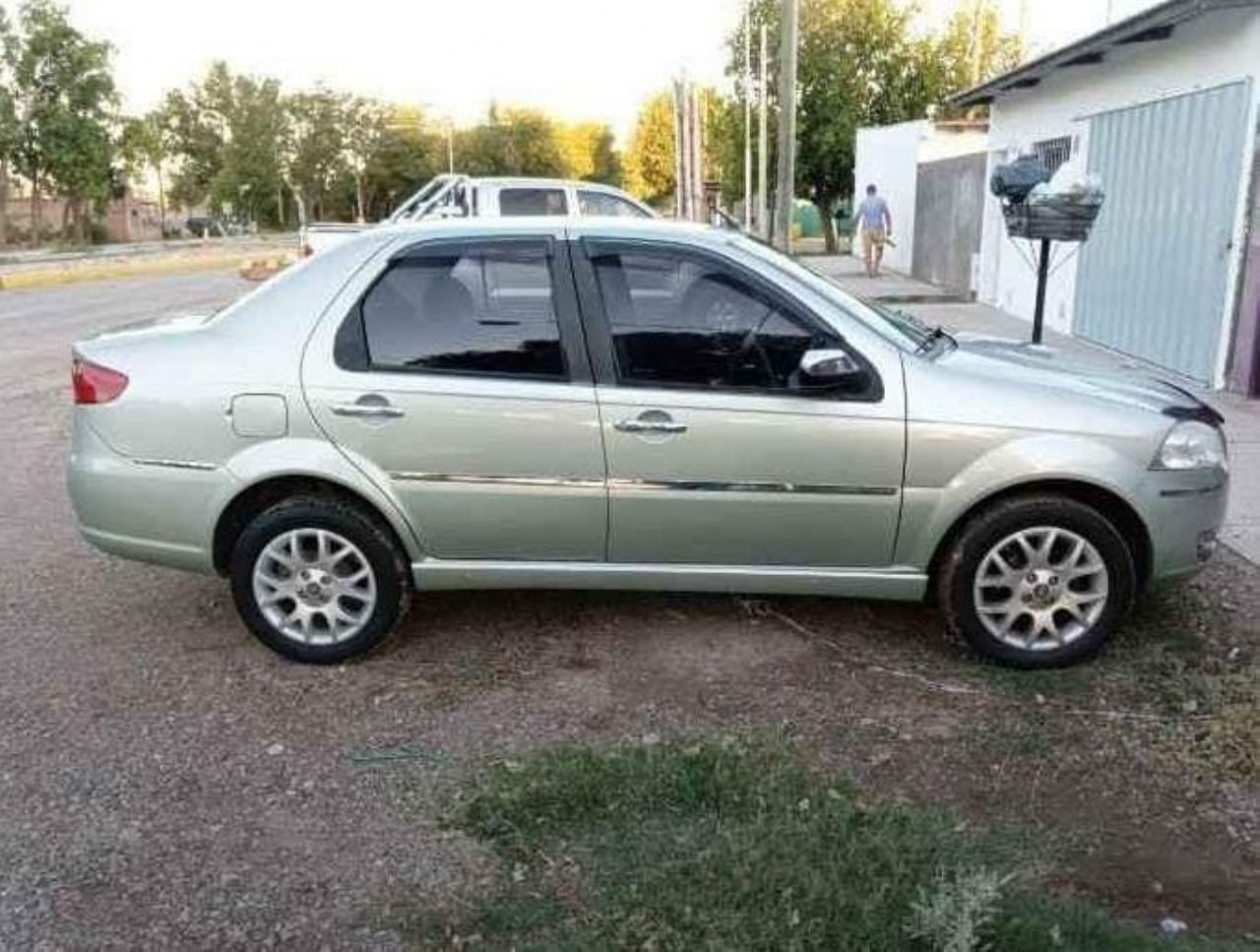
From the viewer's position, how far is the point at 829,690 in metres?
4.44

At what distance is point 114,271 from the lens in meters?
32.7

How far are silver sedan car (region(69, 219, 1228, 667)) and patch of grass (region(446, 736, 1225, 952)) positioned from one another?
0.96 meters

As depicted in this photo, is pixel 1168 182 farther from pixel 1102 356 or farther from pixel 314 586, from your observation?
pixel 314 586

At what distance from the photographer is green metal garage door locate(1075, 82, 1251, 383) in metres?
9.79

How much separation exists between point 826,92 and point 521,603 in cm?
2846

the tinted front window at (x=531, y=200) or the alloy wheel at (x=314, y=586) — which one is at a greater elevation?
the tinted front window at (x=531, y=200)

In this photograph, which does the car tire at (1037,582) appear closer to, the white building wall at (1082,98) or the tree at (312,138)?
the white building wall at (1082,98)

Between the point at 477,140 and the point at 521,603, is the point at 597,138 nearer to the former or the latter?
the point at 477,140

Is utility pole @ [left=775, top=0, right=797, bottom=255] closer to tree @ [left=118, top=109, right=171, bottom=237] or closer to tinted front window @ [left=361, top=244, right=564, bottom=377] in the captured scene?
tinted front window @ [left=361, top=244, right=564, bottom=377]

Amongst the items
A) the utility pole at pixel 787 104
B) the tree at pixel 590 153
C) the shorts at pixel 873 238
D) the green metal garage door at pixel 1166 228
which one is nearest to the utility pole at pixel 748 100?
the shorts at pixel 873 238

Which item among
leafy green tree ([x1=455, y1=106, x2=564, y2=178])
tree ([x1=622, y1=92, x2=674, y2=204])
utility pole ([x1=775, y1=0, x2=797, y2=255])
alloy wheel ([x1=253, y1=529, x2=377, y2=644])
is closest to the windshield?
alloy wheel ([x1=253, y1=529, x2=377, y2=644])

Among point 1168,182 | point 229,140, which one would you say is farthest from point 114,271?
point 229,140

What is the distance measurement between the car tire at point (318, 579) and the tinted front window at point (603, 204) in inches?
433

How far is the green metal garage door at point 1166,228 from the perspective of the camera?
9789 mm
